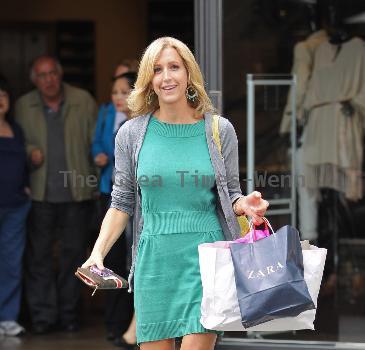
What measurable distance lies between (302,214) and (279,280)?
312 cm

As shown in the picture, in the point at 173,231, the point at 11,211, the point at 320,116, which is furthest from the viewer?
the point at 11,211

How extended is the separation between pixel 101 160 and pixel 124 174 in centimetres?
290

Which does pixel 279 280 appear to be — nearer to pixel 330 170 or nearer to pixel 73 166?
pixel 330 170

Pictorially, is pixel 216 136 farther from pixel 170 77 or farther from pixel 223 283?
pixel 223 283

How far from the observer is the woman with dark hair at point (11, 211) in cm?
796

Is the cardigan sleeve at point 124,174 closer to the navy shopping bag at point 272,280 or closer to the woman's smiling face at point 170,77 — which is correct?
the woman's smiling face at point 170,77

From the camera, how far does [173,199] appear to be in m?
4.55

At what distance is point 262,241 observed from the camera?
4.25m

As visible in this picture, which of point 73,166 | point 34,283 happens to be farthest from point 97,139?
point 34,283

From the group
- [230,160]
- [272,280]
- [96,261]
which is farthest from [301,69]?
[272,280]

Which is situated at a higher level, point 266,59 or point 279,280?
point 266,59

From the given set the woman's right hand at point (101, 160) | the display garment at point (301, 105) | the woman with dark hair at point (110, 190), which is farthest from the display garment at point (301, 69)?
the woman's right hand at point (101, 160)

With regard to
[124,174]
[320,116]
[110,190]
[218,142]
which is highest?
[320,116]

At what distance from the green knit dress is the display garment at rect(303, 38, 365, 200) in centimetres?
290
